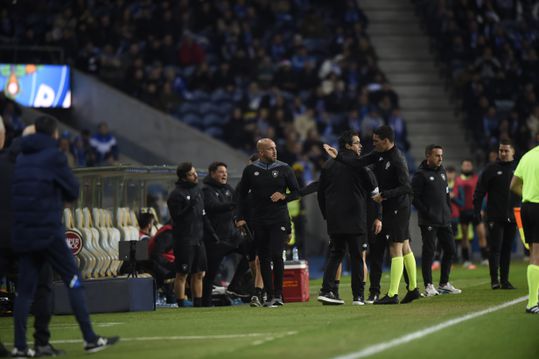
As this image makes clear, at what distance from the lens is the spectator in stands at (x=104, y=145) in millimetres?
31266

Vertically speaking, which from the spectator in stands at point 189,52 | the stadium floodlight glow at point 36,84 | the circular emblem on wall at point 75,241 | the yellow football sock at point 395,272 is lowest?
the yellow football sock at point 395,272

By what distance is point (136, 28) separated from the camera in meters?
35.9

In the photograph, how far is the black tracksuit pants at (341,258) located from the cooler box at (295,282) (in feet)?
6.02

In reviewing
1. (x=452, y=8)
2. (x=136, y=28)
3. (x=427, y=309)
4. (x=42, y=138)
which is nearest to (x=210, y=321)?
(x=427, y=309)

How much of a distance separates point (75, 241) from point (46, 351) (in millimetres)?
7532

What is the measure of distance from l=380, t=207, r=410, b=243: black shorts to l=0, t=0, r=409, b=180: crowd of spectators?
48.9 feet

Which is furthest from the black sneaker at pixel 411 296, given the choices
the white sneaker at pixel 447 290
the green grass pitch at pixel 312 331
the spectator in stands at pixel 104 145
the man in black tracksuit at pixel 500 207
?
the spectator in stands at pixel 104 145

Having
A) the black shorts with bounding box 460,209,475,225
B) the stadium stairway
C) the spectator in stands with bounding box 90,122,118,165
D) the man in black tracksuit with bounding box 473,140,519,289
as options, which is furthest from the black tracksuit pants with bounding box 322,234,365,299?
the stadium stairway

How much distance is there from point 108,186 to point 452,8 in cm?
2068

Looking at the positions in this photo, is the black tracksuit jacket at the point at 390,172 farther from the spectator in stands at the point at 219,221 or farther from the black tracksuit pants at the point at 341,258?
the spectator in stands at the point at 219,221

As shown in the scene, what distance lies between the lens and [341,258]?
58.4 feet

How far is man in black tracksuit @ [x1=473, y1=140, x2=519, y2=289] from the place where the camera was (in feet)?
66.1

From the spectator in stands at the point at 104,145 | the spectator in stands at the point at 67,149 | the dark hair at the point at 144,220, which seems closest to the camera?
the dark hair at the point at 144,220

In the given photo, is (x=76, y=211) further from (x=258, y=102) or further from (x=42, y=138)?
(x=258, y=102)
